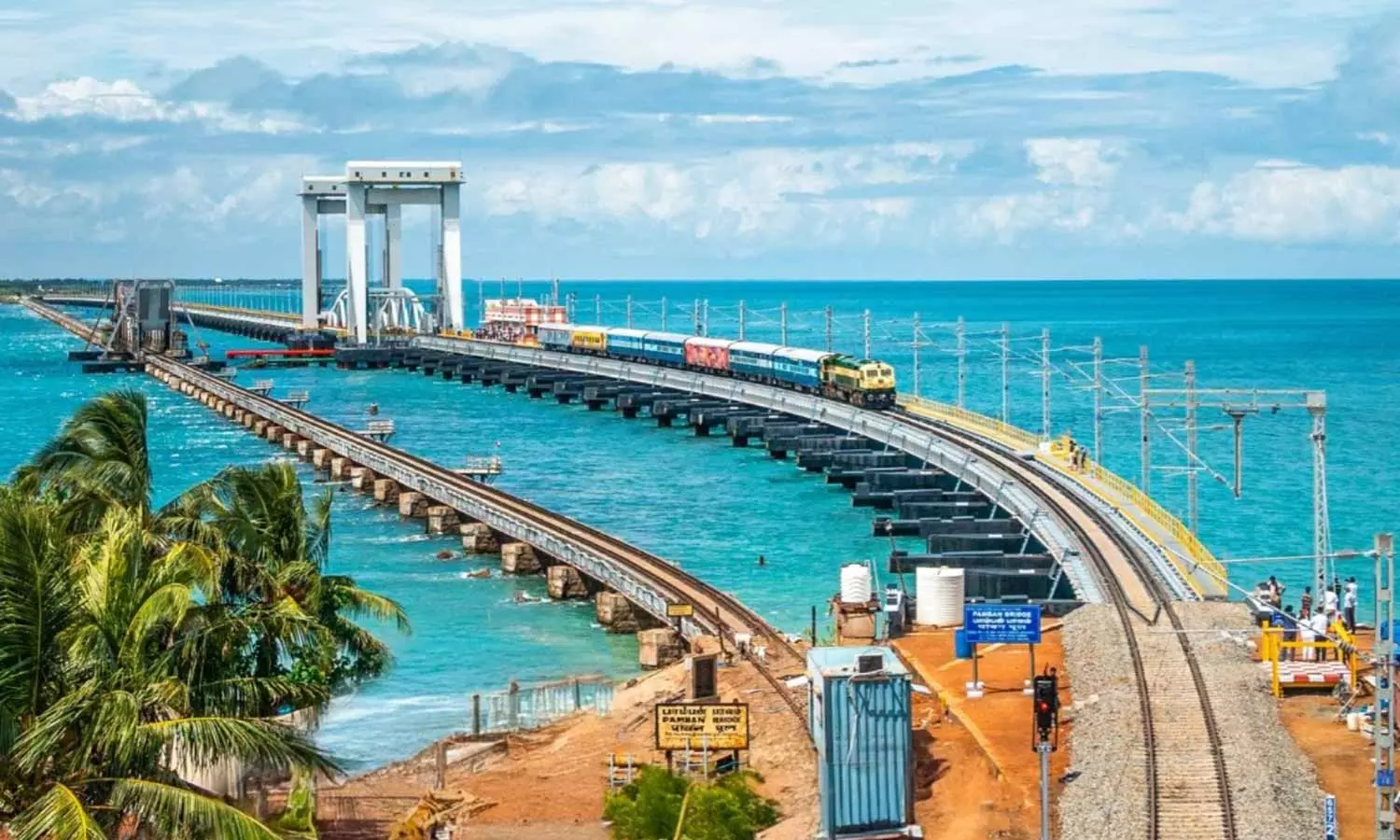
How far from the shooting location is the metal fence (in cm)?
4381

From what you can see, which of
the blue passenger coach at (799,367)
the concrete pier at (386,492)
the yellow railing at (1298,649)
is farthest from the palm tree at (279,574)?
the blue passenger coach at (799,367)

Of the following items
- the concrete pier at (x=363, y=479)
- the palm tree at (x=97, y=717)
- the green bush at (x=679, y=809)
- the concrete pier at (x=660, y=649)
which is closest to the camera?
the palm tree at (x=97, y=717)

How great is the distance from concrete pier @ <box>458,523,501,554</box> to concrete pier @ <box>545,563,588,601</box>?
1097 centimetres

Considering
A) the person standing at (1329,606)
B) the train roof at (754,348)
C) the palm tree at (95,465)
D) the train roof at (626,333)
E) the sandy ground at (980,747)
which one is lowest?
the sandy ground at (980,747)

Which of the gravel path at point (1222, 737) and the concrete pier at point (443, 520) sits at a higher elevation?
the gravel path at point (1222, 737)

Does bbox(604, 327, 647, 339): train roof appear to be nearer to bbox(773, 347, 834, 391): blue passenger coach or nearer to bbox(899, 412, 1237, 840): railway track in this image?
bbox(773, 347, 834, 391): blue passenger coach

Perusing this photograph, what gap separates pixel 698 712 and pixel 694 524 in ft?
164

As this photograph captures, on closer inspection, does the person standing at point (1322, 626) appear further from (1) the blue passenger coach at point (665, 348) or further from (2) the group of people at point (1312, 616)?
(1) the blue passenger coach at point (665, 348)

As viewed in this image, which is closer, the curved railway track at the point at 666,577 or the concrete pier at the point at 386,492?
the curved railway track at the point at 666,577

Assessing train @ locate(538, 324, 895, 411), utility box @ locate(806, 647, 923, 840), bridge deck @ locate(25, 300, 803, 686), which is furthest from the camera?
train @ locate(538, 324, 895, 411)

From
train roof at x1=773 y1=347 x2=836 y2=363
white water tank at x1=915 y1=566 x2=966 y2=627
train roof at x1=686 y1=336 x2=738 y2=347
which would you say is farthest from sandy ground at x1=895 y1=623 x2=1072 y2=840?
train roof at x1=686 y1=336 x2=738 y2=347

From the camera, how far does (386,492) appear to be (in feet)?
297

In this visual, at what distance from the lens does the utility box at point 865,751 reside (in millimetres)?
30797

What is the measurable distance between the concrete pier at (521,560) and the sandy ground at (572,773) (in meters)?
25.4
